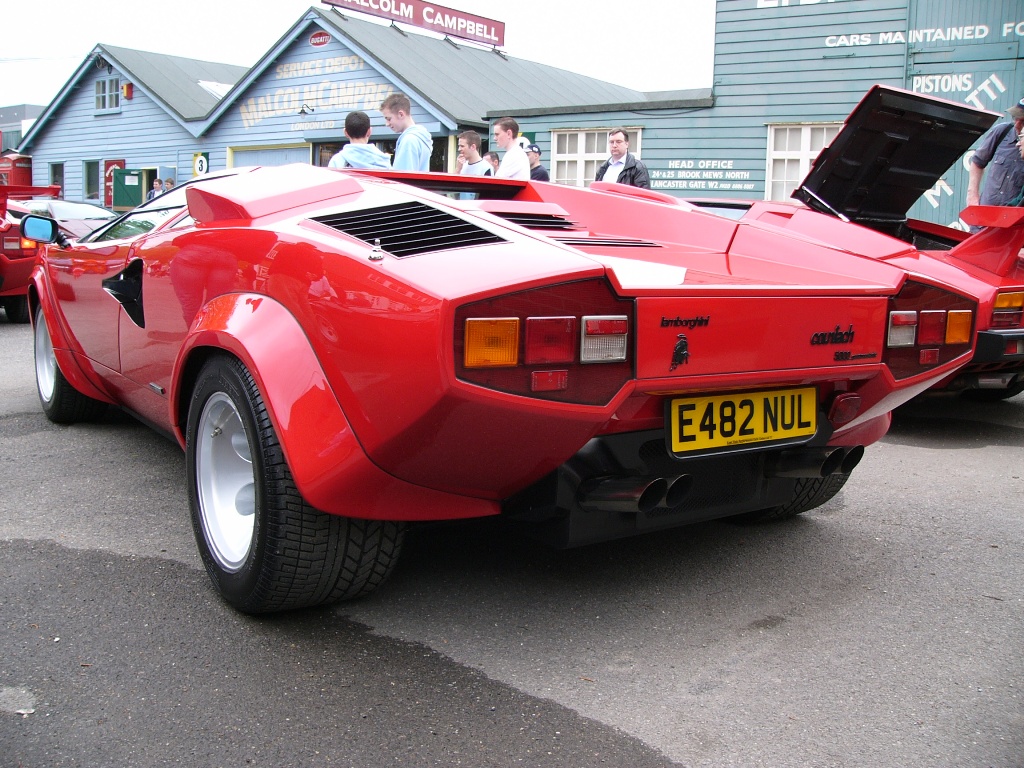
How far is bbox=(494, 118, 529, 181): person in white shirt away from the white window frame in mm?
22536

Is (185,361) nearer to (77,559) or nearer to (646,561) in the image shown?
(77,559)

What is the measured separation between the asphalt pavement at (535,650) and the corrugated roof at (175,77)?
76.2ft

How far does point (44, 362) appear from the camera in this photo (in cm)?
523

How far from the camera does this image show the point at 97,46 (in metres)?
26.7

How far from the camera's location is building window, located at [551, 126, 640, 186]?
15836 mm

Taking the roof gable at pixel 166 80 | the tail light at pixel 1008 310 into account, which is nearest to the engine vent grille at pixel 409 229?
the tail light at pixel 1008 310

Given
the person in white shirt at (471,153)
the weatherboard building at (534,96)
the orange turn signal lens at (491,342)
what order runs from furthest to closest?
1. the weatherboard building at (534,96)
2. the person in white shirt at (471,153)
3. the orange turn signal lens at (491,342)

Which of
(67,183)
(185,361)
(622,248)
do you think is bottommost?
(185,361)

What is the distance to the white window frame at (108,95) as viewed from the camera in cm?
2684

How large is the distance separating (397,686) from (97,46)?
28679mm

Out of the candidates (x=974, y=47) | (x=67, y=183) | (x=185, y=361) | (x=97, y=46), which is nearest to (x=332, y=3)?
(x=97, y=46)

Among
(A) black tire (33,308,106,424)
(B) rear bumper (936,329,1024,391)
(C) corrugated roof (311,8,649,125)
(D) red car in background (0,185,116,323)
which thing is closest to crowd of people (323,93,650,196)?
(A) black tire (33,308,106,424)

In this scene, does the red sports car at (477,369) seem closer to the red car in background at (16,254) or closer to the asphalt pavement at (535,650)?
the asphalt pavement at (535,650)

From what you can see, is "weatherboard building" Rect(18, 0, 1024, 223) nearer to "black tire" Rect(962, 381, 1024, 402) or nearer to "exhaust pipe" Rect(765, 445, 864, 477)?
"black tire" Rect(962, 381, 1024, 402)
